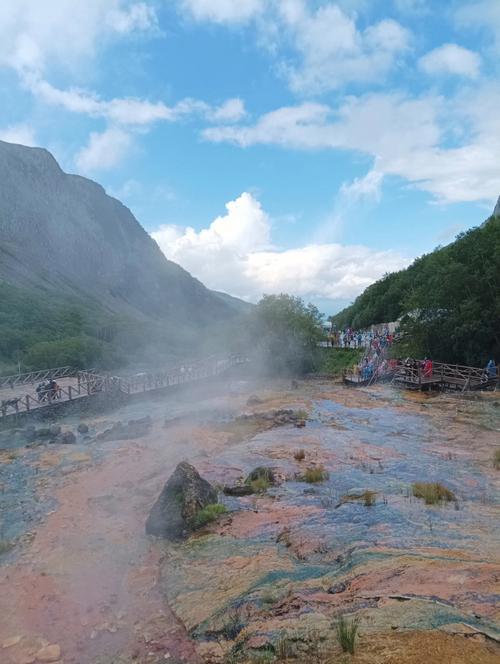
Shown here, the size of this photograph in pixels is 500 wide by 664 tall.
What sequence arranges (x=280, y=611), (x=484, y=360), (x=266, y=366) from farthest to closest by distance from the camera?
(x=266, y=366) < (x=484, y=360) < (x=280, y=611)

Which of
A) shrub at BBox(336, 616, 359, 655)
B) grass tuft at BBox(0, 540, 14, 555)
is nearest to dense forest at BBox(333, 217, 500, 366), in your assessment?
shrub at BBox(336, 616, 359, 655)

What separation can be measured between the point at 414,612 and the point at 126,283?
132 m

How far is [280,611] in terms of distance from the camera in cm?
691

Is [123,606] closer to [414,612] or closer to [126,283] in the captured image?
[414,612]

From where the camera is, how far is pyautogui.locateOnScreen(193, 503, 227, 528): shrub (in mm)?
10688

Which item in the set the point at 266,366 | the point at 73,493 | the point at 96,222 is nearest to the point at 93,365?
the point at 266,366

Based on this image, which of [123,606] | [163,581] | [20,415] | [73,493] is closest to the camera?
[123,606]

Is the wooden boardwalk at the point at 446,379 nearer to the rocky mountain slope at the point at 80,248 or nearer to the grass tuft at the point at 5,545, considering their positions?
the grass tuft at the point at 5,545

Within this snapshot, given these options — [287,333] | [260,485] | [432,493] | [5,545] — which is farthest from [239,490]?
[287,333]

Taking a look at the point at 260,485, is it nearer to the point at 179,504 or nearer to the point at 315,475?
the point at 315,475

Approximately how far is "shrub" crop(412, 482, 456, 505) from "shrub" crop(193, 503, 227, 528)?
4.82 m

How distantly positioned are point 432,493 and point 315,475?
3329mm

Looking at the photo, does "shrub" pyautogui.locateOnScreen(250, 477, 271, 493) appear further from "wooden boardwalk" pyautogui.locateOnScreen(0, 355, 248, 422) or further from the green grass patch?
"wooden boardwalk" pyautogui.locateOnScreen(0, 355, 248, 422)

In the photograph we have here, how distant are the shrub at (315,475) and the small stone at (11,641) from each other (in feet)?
26.4
